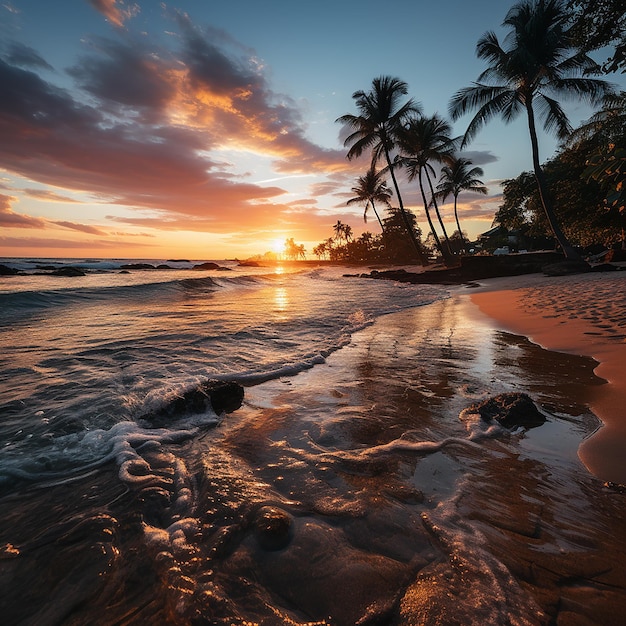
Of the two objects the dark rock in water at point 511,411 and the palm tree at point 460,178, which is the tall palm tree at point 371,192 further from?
the dark rock in water at point 511,411

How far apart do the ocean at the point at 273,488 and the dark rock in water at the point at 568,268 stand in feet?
47.7

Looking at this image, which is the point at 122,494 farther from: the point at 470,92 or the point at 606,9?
the point at 470,92

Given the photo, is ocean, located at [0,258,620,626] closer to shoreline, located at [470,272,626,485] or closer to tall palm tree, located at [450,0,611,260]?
shoreline, located at [470,272,626,485]

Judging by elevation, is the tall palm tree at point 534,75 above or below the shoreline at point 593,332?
above

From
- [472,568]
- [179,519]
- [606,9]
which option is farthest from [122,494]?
[606,9]

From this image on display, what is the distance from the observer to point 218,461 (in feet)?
→ 8.59

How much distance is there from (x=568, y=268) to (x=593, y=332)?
542 inches

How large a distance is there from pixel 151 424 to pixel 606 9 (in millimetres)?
11088

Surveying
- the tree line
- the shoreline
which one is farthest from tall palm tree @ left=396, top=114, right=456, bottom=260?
the shoreline

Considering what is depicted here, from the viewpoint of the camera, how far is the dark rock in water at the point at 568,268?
638 inches

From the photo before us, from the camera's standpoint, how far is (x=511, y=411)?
3047 millimetres

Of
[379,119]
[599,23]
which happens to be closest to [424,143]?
[379,119]

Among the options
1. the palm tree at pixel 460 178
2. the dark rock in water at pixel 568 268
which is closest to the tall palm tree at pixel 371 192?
the palm tree at pixel 460 178

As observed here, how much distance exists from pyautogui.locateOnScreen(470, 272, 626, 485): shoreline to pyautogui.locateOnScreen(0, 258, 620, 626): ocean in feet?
0.51
